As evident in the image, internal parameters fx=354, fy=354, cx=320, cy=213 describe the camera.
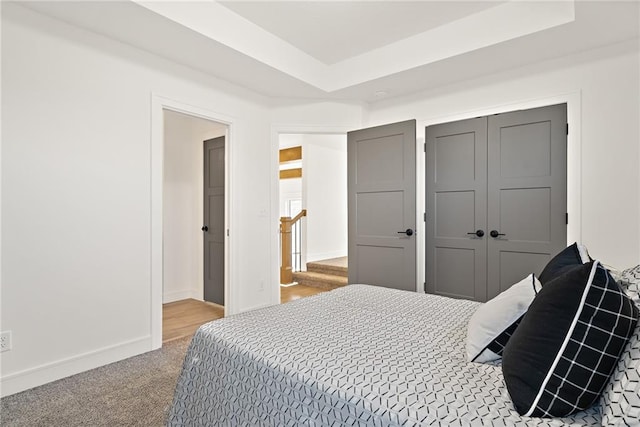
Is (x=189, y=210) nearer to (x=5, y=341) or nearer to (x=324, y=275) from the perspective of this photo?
(x=324, y=275)

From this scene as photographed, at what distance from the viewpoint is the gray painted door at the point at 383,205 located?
367cm

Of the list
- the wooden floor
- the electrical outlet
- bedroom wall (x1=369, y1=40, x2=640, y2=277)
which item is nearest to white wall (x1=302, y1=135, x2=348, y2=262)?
the wooden floor

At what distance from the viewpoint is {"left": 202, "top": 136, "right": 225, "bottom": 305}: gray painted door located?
13.9 feet

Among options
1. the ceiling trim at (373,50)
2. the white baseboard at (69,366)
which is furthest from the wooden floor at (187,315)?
the ceiling trim at (373,50)

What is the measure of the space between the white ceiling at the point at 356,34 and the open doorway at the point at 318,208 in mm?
2253

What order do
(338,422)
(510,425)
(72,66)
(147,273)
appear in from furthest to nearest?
(147,273) < (72,66) < (338,422) < (510,425)

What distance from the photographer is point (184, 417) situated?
1.60 metres

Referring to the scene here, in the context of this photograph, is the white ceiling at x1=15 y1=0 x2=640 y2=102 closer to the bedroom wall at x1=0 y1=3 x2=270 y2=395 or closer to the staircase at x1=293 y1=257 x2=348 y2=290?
the bedroom wall at x1=0 y1=3 x2=270 y2=395

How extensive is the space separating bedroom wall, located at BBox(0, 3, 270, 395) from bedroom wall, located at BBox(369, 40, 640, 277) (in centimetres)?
330

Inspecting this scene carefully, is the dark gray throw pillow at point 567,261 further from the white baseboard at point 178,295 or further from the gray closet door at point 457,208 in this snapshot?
the white baseboard at point 178,295

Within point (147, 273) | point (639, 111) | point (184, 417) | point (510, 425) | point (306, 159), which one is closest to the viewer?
point (510, 425)

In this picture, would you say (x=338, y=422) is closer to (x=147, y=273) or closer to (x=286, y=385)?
(x=286, y=385)

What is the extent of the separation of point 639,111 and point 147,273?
4.07 metres

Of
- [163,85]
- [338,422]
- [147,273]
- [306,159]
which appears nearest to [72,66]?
[163,85]
